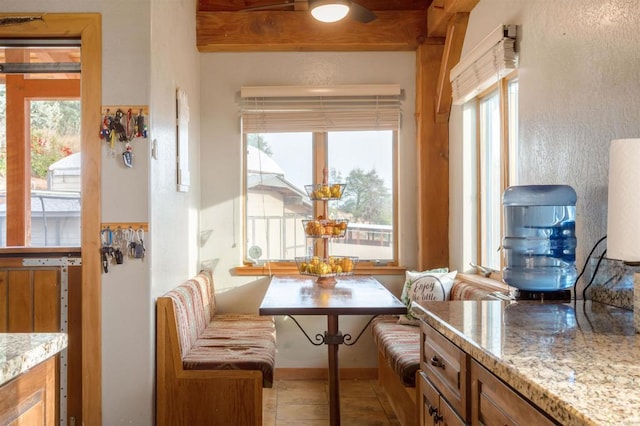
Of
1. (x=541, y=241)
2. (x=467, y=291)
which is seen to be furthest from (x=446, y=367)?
(x=467, y=291)

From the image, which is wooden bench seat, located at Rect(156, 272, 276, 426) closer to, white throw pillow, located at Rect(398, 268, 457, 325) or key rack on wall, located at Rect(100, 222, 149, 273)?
key rack on wall, located at Rect(100, 222, 149, 273)

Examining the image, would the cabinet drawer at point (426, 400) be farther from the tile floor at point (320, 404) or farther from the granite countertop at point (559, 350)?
the tile floor at point (320, 404)

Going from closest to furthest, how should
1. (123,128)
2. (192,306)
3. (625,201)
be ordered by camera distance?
(625,201)
(123,128)
(192,306)

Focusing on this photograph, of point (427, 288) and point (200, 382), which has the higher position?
point (427, 288)

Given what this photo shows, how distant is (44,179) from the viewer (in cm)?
280

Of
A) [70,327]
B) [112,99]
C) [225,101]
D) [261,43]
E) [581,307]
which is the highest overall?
[261,43]

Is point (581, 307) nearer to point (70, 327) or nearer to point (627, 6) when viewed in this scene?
point (627, 6)

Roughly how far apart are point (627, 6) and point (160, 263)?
235 cm

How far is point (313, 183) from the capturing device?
413 centimetres

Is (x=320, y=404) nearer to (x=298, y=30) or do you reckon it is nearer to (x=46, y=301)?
(x=46, y=301)

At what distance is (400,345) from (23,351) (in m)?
2.29

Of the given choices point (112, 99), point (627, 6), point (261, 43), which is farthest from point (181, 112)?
point (627, 6)

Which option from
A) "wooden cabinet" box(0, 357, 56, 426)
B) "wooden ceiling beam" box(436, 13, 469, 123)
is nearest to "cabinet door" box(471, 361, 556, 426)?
"wooden cabinet" box(0, 357, 56, 426)

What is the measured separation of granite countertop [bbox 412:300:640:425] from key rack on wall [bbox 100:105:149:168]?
162 cm
